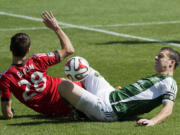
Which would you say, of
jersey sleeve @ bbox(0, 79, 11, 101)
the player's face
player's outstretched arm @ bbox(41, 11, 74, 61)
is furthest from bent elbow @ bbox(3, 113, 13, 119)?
the player's face

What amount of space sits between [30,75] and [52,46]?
717 centimetres

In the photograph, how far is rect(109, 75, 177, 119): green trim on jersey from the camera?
7.58 metres

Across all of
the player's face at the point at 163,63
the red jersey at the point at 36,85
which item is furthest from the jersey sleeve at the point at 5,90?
the player's face at the point at 163,63

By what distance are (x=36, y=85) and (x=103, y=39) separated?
8236 mm

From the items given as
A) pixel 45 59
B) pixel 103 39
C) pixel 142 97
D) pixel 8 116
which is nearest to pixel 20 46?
pixel 45 59

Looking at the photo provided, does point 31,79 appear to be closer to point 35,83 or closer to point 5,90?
point 35,83

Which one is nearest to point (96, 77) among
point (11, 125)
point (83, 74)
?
point (83, 74)

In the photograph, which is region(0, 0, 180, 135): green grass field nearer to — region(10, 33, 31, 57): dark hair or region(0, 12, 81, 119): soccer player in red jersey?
region(0, 12, 81, 119): soccer player in red jersey

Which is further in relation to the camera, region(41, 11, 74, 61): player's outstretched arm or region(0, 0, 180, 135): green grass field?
region(41, 11, 74, 61): player's outstretched arm

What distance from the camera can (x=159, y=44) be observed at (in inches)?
592

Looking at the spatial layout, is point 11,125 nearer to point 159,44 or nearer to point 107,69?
point 107,69

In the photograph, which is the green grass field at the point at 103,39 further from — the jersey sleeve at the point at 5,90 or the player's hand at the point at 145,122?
the jersey sleeve at the point at 5,90

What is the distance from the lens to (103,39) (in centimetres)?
1593

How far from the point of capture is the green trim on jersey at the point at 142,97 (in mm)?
7578
